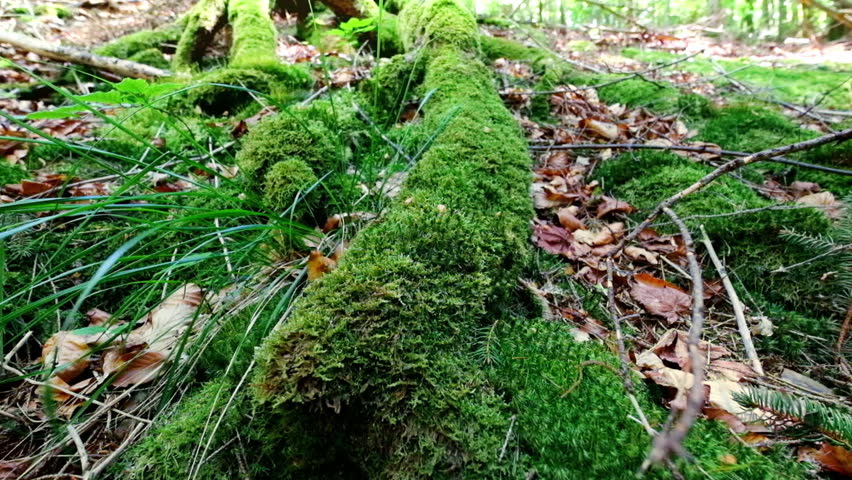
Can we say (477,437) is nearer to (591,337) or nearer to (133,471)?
(591,337)

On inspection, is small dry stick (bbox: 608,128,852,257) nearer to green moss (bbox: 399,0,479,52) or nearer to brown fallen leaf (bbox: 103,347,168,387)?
brown fallen leaf (bbox: 103,347,168,387)

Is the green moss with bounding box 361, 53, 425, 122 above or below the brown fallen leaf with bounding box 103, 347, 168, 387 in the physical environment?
above

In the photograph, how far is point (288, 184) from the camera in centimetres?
177

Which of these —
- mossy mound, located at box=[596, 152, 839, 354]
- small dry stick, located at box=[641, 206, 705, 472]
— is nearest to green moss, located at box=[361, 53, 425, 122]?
mossy mound, located at box=[596, 152, 839, 354]

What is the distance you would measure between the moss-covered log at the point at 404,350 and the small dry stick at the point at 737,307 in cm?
78

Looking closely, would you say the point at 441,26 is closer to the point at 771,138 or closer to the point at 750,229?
the point at 771,138

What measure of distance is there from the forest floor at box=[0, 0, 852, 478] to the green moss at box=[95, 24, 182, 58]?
2.07 metres

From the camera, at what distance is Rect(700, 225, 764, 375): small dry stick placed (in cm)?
130

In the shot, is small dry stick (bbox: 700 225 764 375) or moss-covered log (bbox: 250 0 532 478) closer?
moss-covered log (bbox: 250 0 532 478)

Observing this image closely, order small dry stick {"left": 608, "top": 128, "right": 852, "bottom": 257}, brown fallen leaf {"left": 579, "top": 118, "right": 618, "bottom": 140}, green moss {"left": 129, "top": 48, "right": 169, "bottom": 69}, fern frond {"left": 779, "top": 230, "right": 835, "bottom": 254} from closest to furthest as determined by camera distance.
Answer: small dry stick {"left": 608, "top": 128, "right": 852, "bottom": 257} < fern frond {"left": 779, "top": 230, "right": 835, "bottom": 254} < brown fallen leaf {"left": 579, "top": 118, "right": 618, "bottom": 140} < green moss {"left": 129, "top": 48, "right": 169, "bottom": 69}

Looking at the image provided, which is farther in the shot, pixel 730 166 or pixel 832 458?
pixel 730 166

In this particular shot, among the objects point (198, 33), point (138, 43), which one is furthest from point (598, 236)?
point (138, 43)

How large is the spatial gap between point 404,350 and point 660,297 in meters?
1.27

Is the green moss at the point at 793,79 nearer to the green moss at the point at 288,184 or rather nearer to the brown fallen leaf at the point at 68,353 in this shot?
the green moss at the point at 288,184
